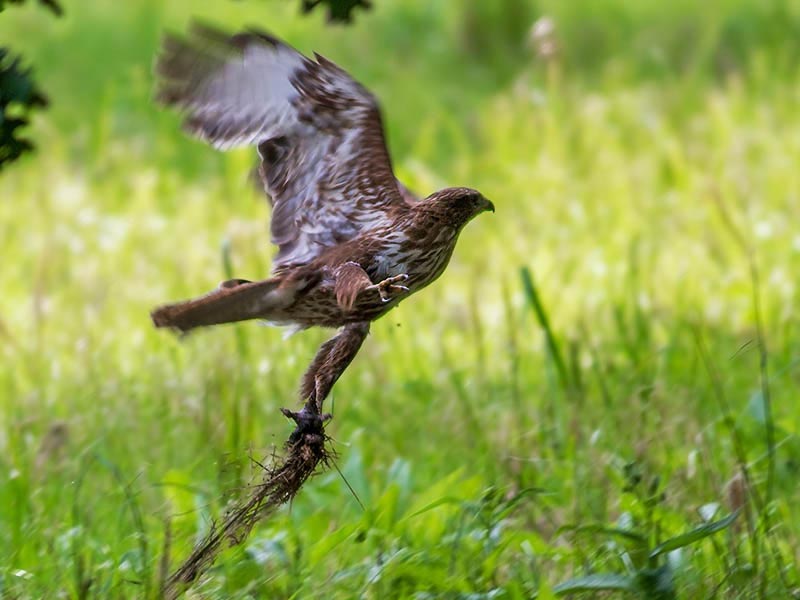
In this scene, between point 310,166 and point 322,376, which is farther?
point 310,166

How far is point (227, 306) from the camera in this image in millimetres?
3275

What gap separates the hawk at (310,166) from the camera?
344 centimetres

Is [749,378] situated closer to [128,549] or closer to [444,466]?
[444,466]

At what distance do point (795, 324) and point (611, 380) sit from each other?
43.6 inches

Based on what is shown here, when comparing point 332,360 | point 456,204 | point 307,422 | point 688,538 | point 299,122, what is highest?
point 299,122

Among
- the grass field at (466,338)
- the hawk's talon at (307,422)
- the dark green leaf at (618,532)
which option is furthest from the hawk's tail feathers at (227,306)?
the dark green leaf at (618,532)

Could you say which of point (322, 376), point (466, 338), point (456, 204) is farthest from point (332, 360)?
point (466, 338)

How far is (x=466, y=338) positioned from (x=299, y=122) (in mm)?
2419

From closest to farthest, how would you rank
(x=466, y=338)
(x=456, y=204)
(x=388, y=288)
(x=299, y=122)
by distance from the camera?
(x=388, y=288) < (x=456, y=204) < (x=299, y=122) < (x=466, y=338)

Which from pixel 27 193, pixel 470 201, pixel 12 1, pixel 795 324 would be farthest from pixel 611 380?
pixel 27 193

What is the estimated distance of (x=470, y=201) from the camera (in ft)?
11.8

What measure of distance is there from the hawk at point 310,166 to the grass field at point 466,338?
0.58 metres

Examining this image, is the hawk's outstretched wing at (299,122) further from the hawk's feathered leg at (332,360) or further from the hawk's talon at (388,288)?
the hawk's talon at (388,288)

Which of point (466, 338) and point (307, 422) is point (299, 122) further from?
point (466, 338)
